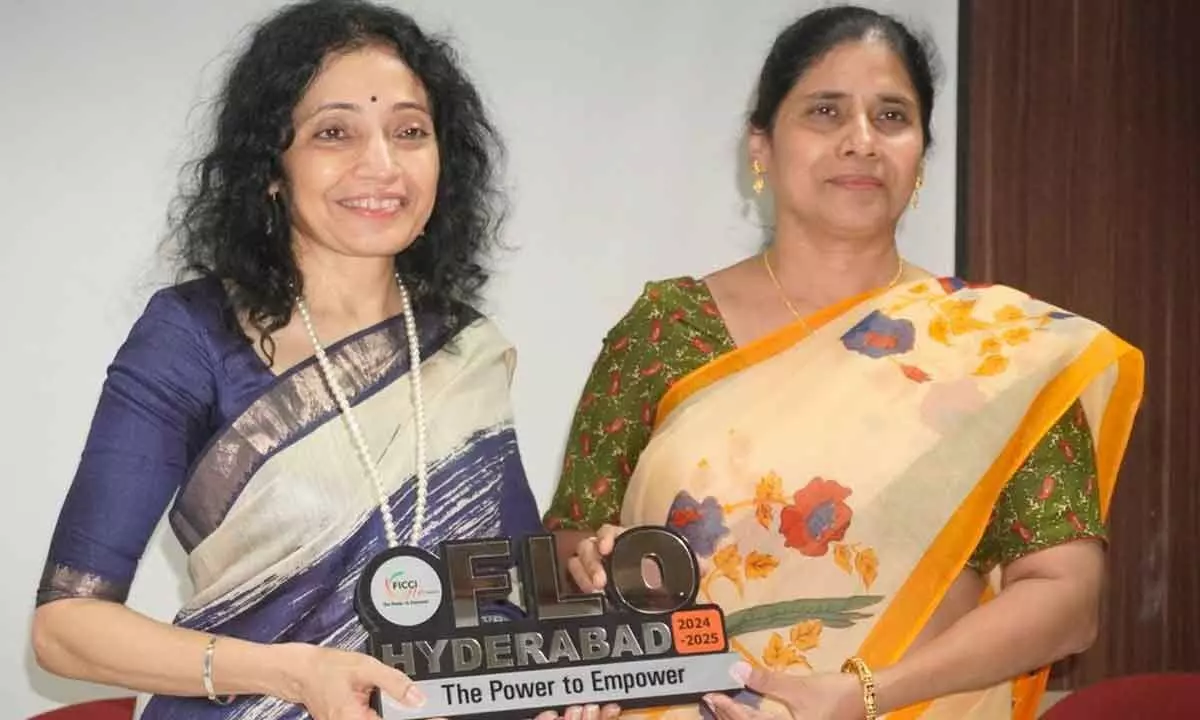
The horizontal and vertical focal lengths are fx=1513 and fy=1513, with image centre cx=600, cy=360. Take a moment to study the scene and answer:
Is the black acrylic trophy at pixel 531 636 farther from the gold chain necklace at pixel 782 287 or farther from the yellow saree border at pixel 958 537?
the gold chain necklace at pixel 782 287

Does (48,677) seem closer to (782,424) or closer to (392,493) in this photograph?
(392,493)

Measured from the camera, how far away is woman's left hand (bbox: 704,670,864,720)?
6.05 ft

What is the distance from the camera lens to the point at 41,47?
2846 mm

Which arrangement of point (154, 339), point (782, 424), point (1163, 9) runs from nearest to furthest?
point (154, 339) → point (782, 424) → point (1163, 9)

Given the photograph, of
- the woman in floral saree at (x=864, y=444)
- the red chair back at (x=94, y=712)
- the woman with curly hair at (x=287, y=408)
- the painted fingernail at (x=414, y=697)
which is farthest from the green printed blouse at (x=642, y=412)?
the red chair back at (x=94, y=712)

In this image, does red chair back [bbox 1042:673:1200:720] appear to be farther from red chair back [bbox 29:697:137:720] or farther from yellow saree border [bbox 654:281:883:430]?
red chair back [bbox 29:697:137:720]

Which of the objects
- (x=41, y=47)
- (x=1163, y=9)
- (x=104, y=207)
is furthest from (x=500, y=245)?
(x=1163, y=9)

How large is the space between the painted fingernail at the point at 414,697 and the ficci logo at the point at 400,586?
0.36ft

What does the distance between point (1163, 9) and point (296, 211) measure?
7.76 feet

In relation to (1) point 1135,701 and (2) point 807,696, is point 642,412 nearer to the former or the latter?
(2) point 807,696

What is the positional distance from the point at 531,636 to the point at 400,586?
0.16 meters

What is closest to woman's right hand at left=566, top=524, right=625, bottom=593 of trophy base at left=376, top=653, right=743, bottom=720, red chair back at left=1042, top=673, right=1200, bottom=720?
trophy base at left=376, top=653, right=743, bottom=720

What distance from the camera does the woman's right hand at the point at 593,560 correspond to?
1936 millimetres

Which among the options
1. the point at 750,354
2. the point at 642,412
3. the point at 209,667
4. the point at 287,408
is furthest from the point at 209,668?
the point at 750,354
